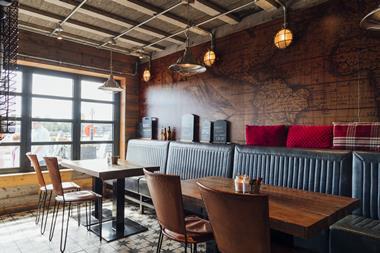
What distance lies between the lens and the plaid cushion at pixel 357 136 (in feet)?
8.11

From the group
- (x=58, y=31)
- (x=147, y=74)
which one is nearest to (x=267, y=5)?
(x=147, y=74)

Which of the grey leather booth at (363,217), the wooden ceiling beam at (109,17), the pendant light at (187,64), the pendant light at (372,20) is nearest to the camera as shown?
the pendant light at (372,20)

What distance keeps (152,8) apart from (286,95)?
2.05 meters

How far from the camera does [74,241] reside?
2951 millimetres

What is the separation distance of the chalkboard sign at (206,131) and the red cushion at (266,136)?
82cm

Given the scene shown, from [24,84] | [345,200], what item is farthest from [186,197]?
[24,84]

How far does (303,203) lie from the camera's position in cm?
174

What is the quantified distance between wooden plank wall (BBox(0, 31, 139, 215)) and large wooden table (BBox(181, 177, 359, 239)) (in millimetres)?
3257

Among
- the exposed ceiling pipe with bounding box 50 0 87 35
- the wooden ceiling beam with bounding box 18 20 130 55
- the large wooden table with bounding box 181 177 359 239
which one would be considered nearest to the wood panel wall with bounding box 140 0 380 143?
the large wooden table with bounding box 181 177 359 239

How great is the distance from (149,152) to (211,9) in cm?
259

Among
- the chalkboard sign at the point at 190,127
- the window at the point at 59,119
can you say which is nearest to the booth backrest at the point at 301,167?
the chalkboard sign at the point at 190,127

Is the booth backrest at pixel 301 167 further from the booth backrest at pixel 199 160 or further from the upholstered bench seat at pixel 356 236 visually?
the upholstered bench seat at pixel 356 236

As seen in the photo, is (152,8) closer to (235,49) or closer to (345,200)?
(235,49)

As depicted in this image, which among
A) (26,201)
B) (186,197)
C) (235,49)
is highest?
(235,49)
